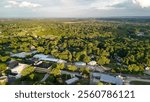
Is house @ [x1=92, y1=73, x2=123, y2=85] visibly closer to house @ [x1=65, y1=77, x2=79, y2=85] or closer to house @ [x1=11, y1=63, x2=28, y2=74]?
house @ [x1=65, y1=77, x2=79, y2=85]

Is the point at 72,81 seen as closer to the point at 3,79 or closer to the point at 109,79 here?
the point at 109,79

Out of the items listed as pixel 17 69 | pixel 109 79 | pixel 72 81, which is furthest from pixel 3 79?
pixel 109 79

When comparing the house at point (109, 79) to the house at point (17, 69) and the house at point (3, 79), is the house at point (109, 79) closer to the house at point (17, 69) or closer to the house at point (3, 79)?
the house at point (17, 69)

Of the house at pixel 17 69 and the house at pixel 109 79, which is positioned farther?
the house at pixel 17 69

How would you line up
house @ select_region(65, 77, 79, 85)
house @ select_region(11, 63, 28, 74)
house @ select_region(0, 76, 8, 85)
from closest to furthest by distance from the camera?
house @ select_region(0, 76, 8, 85), house @ select_region(65, 77, 79, 85), house @ select_region(11, 63, 28, 74)

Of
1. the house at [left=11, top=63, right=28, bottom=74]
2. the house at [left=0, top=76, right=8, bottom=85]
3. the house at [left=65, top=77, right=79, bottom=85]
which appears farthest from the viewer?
the house at [left=11, top=63, right=28, bottom=74]

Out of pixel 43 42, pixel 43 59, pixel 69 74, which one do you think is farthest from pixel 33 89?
pixel 43 42

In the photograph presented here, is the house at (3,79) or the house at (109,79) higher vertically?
the house at (3,79)

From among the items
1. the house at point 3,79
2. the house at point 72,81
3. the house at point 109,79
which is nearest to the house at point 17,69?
the house at point 3,79

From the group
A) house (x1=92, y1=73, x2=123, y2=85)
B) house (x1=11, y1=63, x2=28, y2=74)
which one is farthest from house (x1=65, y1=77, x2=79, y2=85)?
house (x1=11, y1=63, x2=28, y2=74)

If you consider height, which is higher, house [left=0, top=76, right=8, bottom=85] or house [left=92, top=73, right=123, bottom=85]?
house [left=0, top=76, right=8, bottom=85]

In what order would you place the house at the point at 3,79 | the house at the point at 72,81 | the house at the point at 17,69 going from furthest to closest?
the house at the point at 17,69 → the house at the point at 72,81 → the house at the point at 3,79
